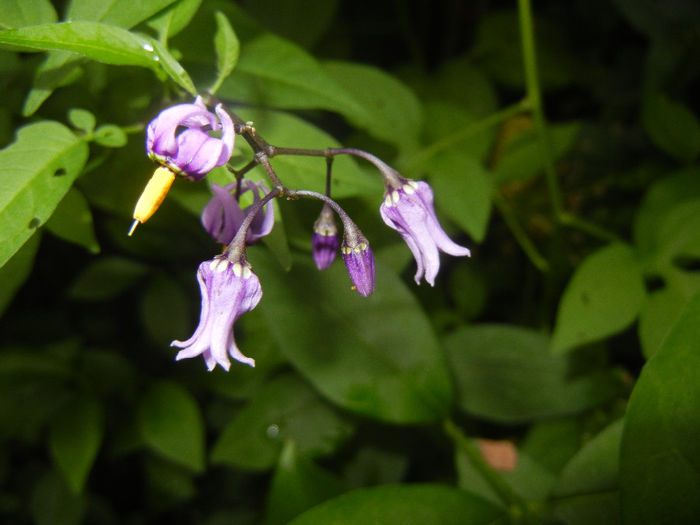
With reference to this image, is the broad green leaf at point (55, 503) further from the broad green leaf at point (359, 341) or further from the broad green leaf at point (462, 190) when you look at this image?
the broad green leaf at point (462, 190)

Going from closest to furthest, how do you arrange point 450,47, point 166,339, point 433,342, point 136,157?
point 136,157
point 433,342
point 166,339
point 450,47

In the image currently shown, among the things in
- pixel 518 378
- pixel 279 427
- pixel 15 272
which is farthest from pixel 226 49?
pixel 518 378

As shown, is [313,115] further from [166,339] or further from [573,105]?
[573,105]

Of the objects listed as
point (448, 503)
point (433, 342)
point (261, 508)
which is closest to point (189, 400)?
point (261, 508)

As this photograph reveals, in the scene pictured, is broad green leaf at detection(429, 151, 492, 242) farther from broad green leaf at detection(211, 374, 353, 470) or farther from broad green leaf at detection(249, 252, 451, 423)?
broad green leaf at detection(211, 374, 353, 470)

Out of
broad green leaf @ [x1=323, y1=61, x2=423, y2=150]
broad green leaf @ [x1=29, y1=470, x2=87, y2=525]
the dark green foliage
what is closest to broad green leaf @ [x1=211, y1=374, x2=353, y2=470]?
the dark green foliage

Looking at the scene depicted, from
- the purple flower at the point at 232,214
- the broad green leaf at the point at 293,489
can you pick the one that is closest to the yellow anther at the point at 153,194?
the purple flower at the point at 232,214
